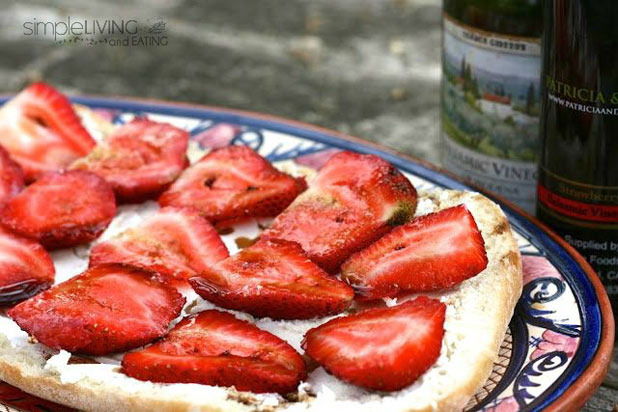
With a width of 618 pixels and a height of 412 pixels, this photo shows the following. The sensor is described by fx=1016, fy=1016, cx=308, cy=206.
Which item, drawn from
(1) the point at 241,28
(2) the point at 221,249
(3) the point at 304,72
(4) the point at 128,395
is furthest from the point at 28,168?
(1) the point at 241,28

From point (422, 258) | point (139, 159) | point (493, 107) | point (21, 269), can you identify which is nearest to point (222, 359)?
point (422, 258)

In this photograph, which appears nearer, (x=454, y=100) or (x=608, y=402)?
(x=608, y=402)

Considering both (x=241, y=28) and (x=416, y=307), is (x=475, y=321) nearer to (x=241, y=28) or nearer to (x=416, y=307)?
(x=416, y=307)

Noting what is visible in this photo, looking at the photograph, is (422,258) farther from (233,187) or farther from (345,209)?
(233,187)

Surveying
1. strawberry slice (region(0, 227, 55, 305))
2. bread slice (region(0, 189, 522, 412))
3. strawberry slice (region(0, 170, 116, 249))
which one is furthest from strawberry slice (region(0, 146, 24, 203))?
bread slice (region(0, 189, 522, 412))

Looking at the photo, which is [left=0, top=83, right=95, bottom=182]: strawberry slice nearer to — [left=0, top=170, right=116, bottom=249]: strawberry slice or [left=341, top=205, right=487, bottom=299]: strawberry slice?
[left=0, top=170, right=116, bottom=249]: strawberry slice
